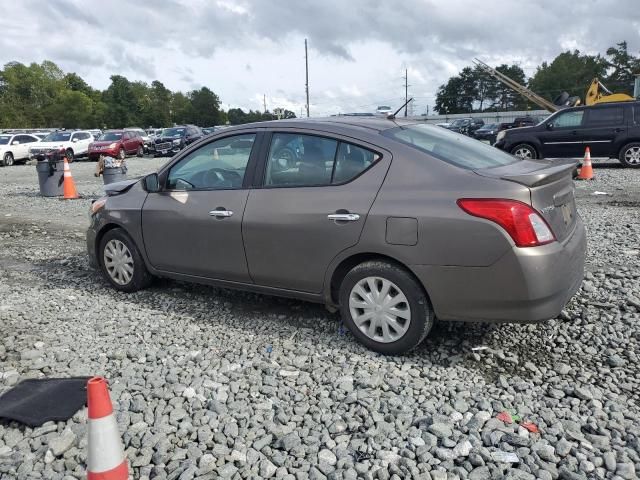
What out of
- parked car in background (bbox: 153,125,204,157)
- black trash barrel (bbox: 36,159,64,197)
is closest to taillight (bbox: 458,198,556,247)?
black trash barrel (bbox: 36,159,64,197)

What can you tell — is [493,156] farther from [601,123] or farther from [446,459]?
[601,123]

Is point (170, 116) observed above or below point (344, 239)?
above

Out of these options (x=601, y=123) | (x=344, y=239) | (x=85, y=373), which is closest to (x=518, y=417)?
(x=344, y=239)

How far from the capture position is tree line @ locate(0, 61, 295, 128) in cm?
9450

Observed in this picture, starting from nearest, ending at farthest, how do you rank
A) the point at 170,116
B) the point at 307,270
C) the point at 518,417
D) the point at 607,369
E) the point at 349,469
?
the point at 349,469 → the point at 518,417 → the point at 607,369 → the point at 307,270 → the point at 170,116

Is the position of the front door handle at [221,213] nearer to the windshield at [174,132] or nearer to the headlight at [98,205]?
the headlight at [98,205]

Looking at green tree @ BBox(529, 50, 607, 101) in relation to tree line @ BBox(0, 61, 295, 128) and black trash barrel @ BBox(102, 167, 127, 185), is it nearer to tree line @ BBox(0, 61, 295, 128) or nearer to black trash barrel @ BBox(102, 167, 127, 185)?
tree line @ BBox(0, 61, 295, 128)

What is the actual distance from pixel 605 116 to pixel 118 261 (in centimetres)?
1379

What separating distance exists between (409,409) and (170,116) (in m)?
126

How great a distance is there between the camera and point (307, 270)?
4051mm

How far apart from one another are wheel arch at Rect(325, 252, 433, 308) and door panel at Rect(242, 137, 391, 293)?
79 mm

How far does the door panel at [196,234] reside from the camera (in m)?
4.39

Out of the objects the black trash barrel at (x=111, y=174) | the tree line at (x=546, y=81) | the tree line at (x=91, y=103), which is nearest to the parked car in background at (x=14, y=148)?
the black trash barrel at (x=111, y=174)

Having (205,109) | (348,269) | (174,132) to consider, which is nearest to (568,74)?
(205,109)
